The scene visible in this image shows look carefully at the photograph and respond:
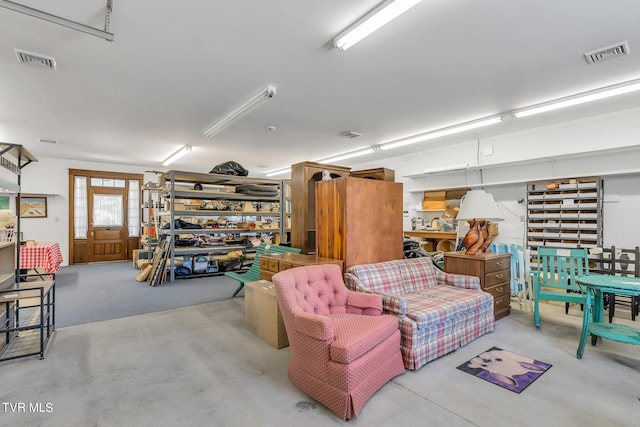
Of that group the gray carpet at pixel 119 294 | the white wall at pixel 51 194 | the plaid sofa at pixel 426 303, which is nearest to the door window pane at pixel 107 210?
the white wall at pixel 51 194

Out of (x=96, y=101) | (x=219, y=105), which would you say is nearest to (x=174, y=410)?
(x=219, y=105)

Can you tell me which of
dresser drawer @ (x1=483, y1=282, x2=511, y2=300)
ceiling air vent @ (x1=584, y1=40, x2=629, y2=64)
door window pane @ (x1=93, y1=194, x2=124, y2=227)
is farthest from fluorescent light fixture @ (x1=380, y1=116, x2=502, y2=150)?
door window pane @ (x1=93, y1=194, x2=124, y2=227)

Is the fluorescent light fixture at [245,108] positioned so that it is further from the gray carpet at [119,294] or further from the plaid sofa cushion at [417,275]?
the gray carpet at [119,294]

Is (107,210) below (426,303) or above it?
above

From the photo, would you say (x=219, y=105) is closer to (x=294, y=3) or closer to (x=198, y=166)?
(x=294, y=3)

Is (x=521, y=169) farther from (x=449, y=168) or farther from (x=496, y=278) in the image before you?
(x=496, y=278)

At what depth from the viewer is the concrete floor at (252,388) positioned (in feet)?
6.68

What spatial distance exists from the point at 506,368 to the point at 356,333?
1.48 metres

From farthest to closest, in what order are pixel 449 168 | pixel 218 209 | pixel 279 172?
1. pixel 279 172
2. pixel 218 209
3. pixel 449 168

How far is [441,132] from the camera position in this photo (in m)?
5.78

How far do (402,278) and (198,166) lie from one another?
27.3 feet

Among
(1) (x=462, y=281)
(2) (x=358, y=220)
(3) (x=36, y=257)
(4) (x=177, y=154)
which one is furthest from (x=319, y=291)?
(4) (x=177, y=154)

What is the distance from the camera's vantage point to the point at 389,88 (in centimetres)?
398

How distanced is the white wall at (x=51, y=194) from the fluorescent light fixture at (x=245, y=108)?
5699 millimetres
